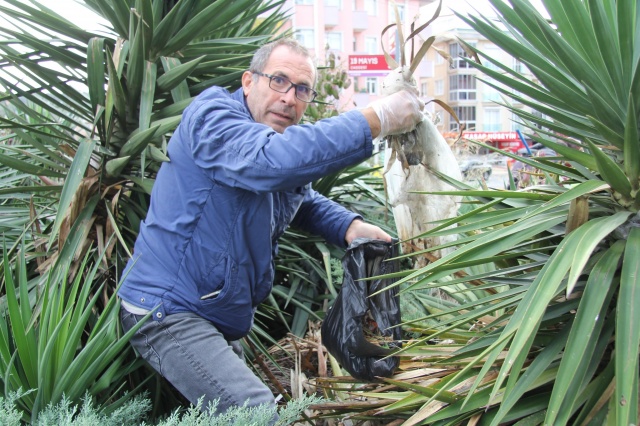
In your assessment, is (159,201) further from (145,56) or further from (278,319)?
(278,319)

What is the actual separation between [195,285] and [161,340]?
0.75 feet

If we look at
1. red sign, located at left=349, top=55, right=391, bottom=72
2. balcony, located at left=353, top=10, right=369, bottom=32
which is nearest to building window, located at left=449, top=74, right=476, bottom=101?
balcony, located at left=353, top=10, right=369, bottom=32

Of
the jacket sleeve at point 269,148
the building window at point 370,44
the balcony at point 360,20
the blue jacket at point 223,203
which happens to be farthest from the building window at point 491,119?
the jacket sleeve at point 269,148

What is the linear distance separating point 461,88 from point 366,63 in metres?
43.7

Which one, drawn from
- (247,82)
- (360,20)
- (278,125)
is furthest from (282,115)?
(360,20)

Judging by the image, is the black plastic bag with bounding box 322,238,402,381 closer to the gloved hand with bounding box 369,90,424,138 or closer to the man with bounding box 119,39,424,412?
the man with bounding box 119,39,424,412

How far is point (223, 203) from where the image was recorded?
2229 millimetres

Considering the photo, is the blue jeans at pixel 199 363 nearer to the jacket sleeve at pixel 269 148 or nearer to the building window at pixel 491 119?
the jacket sleeve at pixel 269 148

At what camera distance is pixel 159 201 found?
2.36 metres

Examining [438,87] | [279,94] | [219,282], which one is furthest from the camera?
[438,87]

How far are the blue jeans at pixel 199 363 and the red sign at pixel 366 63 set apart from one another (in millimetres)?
8148

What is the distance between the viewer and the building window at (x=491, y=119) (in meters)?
53.2

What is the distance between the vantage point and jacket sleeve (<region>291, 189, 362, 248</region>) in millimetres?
2771

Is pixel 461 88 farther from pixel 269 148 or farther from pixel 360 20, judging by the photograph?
pixel 269 148
